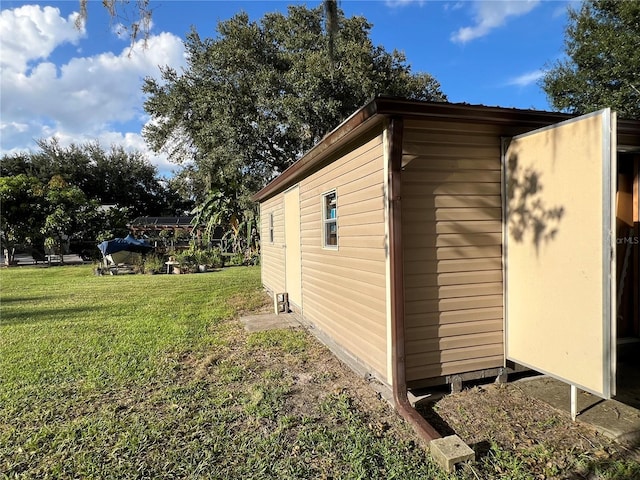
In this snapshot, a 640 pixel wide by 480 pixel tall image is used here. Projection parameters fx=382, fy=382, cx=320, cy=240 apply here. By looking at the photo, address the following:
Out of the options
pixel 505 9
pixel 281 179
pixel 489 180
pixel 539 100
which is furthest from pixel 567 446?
pixel 539 100

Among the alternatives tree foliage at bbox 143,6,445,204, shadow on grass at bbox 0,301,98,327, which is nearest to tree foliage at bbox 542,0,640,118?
tree foliage at bbox 143,6,445,204

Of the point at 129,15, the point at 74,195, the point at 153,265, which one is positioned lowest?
the point at 153,265

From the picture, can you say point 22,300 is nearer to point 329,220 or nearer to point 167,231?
point 329,220

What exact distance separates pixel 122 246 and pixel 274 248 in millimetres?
9994

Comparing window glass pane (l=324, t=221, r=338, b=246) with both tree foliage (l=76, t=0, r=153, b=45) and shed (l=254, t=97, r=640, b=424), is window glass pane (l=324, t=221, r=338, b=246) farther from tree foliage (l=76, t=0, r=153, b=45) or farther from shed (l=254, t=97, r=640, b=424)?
tree foliage (l=76, t=0, r=153, b=45)

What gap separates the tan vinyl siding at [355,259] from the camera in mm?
3586

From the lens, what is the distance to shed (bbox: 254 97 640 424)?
2740mm

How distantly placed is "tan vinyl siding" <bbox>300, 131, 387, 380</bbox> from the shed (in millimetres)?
28

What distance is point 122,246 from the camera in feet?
52.3

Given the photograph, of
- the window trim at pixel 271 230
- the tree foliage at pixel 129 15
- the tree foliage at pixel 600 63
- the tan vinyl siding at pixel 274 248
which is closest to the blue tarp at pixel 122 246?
the tan vinyl siding at pixel 274 248

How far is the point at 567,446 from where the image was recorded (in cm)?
267

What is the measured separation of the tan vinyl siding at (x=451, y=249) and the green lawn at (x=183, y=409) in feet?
2.73

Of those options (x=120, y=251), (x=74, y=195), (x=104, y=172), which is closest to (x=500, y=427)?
(x=120, y=251)

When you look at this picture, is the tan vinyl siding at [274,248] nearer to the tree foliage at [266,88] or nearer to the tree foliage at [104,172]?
the tree foliage at [266,88]
